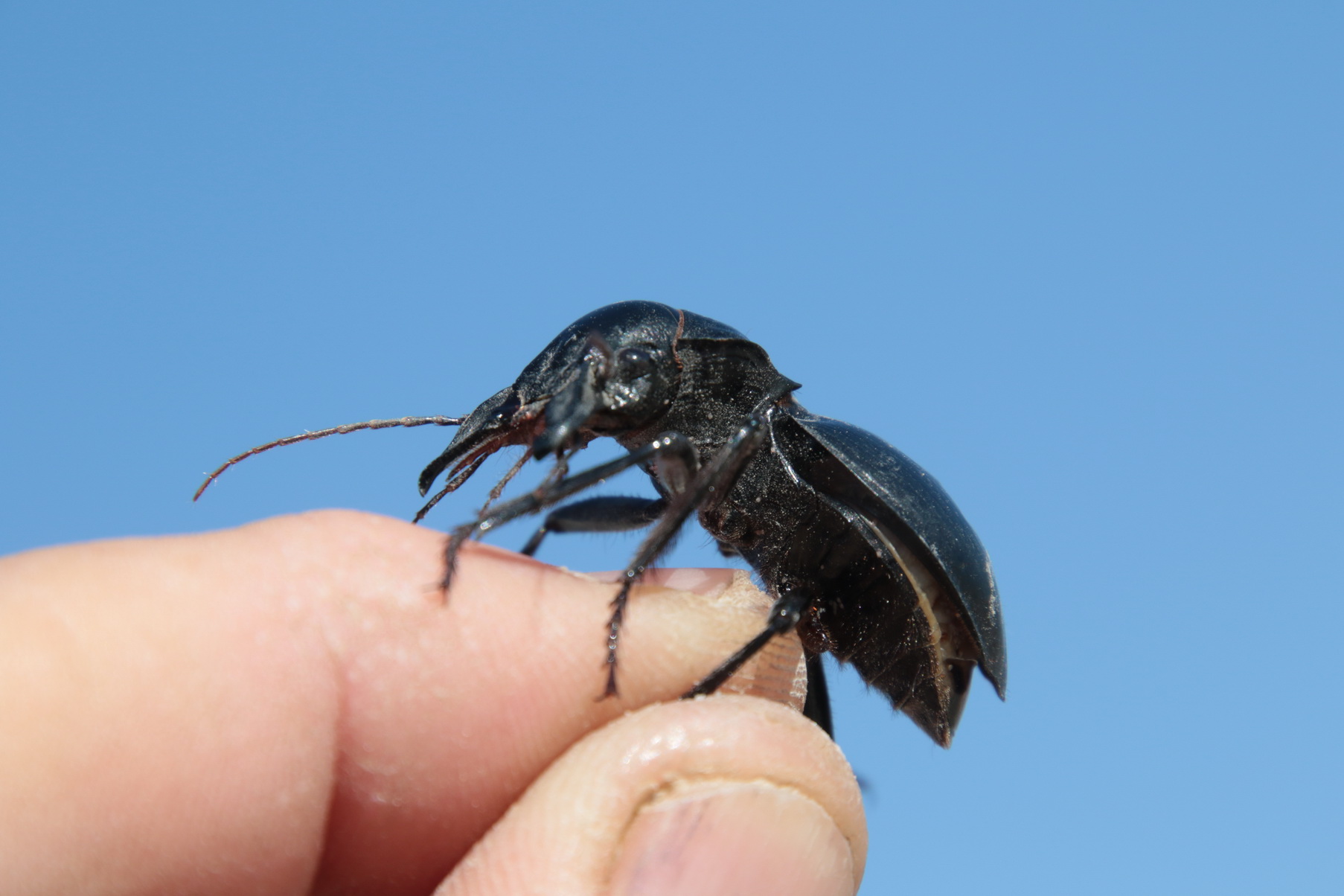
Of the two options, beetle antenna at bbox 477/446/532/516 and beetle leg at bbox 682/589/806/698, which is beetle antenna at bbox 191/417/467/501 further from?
beetle leg at bbox 682/589/806/698

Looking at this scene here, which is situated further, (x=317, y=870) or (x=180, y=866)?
(x=317, y=870)

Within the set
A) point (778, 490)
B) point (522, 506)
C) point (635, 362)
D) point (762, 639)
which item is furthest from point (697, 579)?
point (522, 506)

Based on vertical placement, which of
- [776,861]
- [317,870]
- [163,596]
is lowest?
[317,870]

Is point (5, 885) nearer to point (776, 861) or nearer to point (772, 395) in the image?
point (776, 861)

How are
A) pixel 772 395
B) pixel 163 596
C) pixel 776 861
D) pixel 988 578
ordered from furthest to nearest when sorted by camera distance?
pixel 772 395, pixel 988 578, pixel 776 861, pixel 163 596

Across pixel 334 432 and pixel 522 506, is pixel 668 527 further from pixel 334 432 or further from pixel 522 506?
pixel 334 432

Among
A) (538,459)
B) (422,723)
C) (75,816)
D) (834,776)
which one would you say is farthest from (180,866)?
(834,776)

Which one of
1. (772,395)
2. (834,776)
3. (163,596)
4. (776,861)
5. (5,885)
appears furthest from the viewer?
(772,395)
